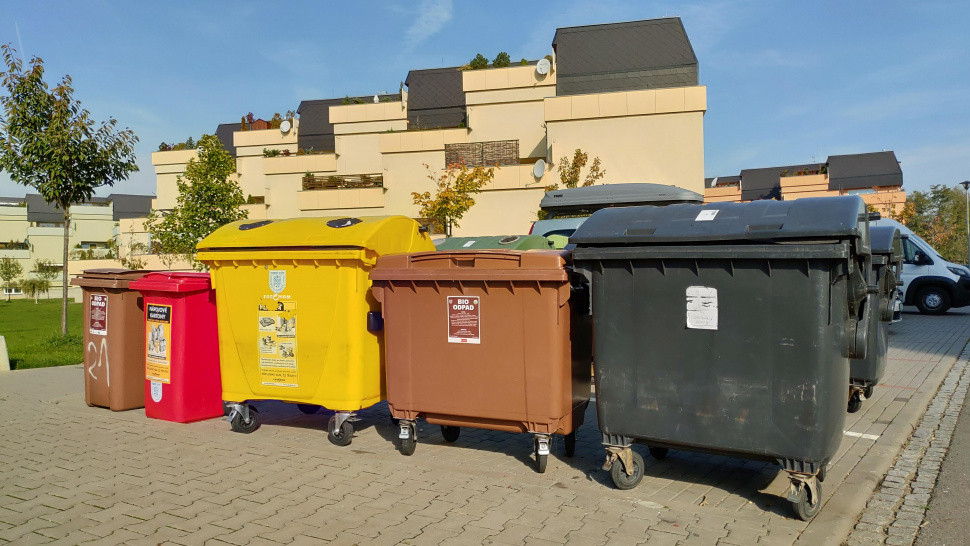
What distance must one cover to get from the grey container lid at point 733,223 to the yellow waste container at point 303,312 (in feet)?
6.55

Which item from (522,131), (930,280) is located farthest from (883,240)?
(522,131)

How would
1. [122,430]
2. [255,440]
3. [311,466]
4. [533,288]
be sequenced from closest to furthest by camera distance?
1. [533,288]
2. [311,466]
3. [255,440]
4. [122,430]

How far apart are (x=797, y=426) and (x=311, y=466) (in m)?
3.28

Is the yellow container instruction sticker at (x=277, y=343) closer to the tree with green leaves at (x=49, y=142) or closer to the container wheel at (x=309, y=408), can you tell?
the container wheel at (x=309, y=408)

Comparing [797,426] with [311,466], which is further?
[311,466]

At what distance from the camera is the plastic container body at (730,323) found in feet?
12.6

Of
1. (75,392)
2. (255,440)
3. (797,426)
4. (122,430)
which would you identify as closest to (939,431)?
(797,426)

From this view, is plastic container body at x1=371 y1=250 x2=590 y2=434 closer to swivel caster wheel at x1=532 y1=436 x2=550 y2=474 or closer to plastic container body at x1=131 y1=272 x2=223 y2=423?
swivel caster wheel at x1=532 y1=436 x2=550 y2=474

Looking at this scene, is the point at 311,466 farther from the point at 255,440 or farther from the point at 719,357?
the point at 719,357

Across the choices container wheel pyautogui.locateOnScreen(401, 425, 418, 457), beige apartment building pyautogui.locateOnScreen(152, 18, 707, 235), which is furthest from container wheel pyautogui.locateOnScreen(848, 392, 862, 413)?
beige apartment building pyautogui.locateOnScreen(152, 18, 707, 235)

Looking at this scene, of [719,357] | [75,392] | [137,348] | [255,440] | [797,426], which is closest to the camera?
[797,426]

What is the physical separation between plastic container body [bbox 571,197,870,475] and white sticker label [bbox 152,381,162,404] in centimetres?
431

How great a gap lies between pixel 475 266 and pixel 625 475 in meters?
1.73

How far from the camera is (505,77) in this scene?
1151 inches
